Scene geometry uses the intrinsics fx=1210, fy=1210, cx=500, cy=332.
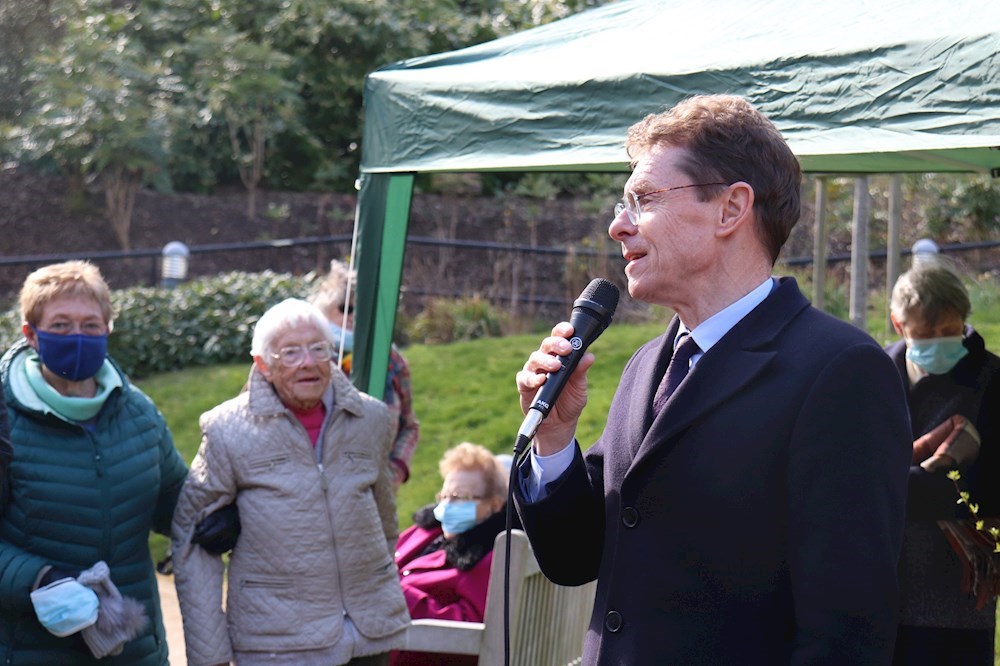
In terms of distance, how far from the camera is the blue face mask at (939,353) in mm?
3938

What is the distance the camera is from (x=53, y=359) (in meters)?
3.83

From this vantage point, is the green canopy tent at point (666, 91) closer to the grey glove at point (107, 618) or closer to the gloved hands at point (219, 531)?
the gloved hands at point (219, 531)

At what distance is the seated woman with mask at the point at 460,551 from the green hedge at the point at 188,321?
721cm

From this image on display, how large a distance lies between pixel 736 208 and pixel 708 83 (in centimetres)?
150

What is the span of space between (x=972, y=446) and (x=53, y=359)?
2901mm

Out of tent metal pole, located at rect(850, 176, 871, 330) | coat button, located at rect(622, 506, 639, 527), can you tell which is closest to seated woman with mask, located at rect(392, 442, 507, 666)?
coat button, located at rect(622, 506, 639, 527)

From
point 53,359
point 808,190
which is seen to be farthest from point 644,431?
point 808,190

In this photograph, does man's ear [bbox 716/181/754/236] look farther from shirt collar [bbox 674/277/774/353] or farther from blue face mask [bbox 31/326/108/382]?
blue face mask [bbox 31/326/108/382]

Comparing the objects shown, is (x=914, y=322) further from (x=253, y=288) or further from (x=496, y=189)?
(x=496, y=189)

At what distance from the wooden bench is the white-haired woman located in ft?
0.50

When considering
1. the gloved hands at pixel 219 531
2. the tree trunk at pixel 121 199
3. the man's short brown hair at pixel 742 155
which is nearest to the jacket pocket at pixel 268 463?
the gloved hands at pixel 219 531

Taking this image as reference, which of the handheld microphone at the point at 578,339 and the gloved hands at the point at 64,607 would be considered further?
the gloved hands at the point at 64,607

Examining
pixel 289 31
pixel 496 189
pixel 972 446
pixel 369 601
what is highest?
pixel 289 31

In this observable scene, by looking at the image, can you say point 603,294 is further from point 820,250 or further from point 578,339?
point 820,250
